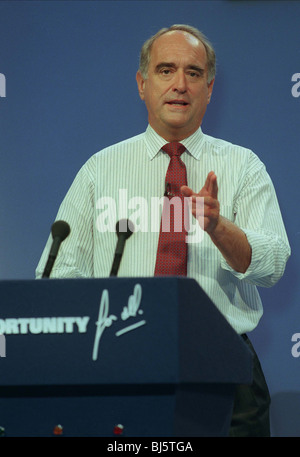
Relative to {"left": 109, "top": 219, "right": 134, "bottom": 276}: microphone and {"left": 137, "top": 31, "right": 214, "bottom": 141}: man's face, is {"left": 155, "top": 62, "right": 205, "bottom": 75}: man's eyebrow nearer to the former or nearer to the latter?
{"left": 137, "top": 31, "right": 214, "bottom": 141}: man's face

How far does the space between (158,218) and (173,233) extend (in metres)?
0.12

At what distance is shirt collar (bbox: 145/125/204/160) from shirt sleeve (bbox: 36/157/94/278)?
193 mm

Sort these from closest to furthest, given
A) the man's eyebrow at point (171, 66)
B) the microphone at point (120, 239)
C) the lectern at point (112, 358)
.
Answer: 1. the lectern at point (112, 358)
2. the microphone at point (120, 239)
3. the man's eyebrow at point (171, 66)

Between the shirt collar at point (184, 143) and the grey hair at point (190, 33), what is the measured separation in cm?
19

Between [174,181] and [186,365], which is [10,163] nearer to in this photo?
[174,181]

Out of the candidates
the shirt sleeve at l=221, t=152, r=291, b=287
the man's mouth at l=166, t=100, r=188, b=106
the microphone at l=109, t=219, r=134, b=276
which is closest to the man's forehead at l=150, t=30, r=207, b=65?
the man's mouth at l=166, t=100, r=188, b=106

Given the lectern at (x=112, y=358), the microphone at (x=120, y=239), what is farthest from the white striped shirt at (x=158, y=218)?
the lectern at (x=112, y=358)

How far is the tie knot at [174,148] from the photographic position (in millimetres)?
2283

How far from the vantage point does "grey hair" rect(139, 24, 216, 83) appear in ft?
7.81

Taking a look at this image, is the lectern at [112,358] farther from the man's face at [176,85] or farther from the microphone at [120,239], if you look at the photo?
the man's face at [176,85]

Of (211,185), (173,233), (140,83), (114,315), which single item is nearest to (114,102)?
(140,83)

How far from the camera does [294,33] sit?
8.48 feet

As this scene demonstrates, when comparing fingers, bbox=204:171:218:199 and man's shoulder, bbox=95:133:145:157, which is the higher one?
man's shoulder, bbox=95:133:145:157
